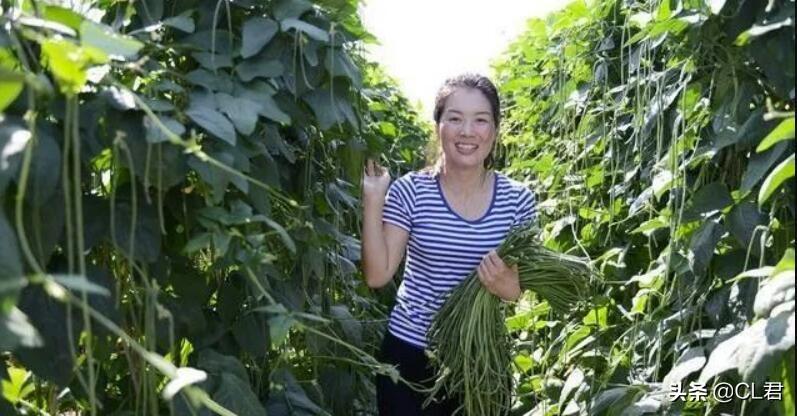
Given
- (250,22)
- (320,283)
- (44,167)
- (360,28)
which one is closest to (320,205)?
(320,283)

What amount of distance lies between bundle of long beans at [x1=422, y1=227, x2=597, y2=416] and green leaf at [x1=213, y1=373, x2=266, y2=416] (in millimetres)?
517

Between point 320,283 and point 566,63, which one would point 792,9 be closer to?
point 320,283

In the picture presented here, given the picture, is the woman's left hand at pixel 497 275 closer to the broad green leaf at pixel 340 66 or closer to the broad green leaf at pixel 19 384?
the broad green leaf at pixel 340 66

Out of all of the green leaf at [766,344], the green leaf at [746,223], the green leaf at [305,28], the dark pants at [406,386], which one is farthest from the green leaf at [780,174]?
the dark pants at [406,386]

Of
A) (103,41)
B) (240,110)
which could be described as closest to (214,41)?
(240,110)

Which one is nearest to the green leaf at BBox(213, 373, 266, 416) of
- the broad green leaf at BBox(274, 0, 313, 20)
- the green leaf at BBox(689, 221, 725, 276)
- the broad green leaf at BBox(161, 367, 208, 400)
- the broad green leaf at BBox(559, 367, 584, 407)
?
the broad green leaf at BBox(161, 367, 208, 400)

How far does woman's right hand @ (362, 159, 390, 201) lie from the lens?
180cm

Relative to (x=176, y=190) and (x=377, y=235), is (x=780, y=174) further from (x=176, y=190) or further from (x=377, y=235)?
(x=377, y=235)

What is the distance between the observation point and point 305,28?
4.36 ft

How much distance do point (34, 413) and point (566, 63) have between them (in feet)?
4.98

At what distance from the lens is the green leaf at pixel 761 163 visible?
1.31 metres

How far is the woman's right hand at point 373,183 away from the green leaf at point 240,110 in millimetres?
559

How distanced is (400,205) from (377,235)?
7 cm

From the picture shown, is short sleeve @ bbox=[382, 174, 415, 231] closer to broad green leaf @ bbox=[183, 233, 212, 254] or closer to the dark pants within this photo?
the dark pants
